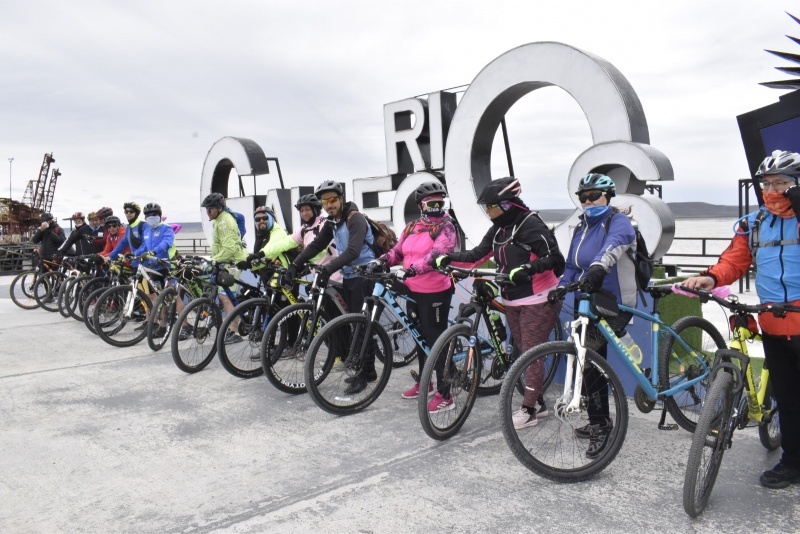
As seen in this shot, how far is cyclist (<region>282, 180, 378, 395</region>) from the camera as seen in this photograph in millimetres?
5430

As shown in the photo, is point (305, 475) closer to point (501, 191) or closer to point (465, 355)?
point (465, 355)

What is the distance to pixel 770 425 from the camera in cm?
401

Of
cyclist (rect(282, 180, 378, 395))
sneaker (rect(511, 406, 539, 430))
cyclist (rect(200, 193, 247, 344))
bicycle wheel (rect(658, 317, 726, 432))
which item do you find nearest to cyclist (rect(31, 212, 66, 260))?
cyclist (rect(200, 193, 247, 344))

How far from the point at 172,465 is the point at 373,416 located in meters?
1.56

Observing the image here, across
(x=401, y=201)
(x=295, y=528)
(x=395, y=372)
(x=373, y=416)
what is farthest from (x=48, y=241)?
(x=295, y=528)

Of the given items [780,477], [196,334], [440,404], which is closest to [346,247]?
[440,404]

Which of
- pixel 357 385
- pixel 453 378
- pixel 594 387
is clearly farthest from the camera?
pixel 357 385

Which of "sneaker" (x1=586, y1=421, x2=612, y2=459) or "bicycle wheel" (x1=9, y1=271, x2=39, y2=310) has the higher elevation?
"bicycle wheel" (x1=9, y1=271, x2=39, y2=310)

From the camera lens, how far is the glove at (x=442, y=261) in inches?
184

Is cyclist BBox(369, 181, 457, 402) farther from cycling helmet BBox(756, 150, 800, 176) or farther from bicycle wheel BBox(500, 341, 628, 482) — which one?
cycling helmet BBox(756, 150, 800, 176)

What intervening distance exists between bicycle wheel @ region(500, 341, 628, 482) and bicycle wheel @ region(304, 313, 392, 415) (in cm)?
145

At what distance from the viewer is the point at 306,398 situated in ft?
18.2

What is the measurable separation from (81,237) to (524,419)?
34.4 ft

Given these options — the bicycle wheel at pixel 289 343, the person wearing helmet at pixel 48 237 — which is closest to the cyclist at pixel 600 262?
the bicycle wheel at pixel 289 343
